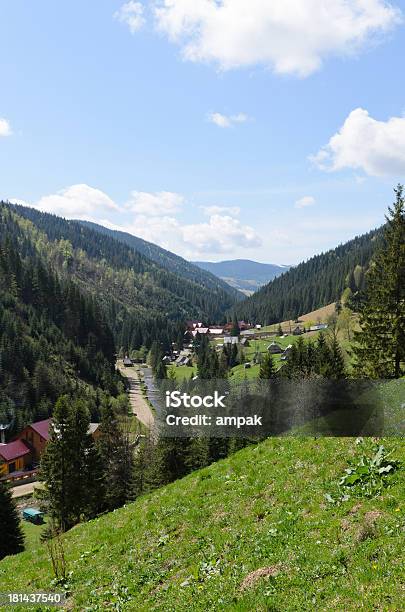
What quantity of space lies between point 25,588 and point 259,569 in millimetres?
9842

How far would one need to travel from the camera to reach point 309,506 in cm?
1507

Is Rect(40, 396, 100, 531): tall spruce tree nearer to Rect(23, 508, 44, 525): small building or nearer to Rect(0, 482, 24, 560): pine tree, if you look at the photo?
Rect(0, 482, 24, 560): pine tree

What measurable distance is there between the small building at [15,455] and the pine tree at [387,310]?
255 feet

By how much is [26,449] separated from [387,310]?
84.3 metres

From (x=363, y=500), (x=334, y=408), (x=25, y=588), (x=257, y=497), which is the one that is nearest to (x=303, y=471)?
(x=257, y=497)

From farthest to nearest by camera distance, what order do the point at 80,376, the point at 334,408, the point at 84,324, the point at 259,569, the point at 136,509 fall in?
1. the point at 84,324
2. the point at 80,376
3. the point at 334,408
4. the point at 136,509
5. the point at 259,569

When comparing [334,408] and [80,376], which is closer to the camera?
[334,408]

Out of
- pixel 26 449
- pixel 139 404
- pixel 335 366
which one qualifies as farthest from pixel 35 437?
pixel 335 366

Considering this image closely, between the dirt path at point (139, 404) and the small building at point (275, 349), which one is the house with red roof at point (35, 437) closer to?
the dirt path at point (139, 404)

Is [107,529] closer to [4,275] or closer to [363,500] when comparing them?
[363,500]

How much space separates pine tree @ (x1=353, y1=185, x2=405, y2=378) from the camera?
1580 inches

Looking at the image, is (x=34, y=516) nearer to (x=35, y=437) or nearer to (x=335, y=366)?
(x=35, y=437)

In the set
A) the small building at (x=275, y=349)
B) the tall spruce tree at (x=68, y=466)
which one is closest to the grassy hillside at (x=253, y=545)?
the tall spruce tree at (x=68, y=466)

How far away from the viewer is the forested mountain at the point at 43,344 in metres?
110
